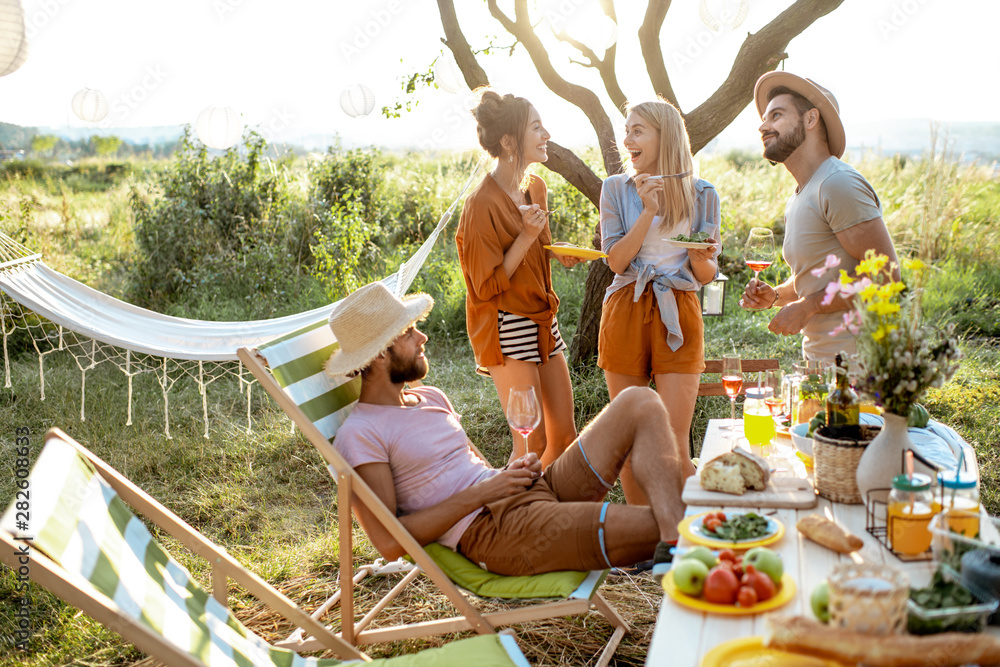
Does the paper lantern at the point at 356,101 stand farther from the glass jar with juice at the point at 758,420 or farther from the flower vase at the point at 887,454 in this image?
the flower vase at the point at 887,454

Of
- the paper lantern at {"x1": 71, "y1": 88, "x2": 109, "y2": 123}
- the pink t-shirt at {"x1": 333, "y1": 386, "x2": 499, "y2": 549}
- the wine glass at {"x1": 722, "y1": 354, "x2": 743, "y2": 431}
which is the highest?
the paper lantern at {"x1": 71, "y1": 88, "x2": 109, "y2": 123}

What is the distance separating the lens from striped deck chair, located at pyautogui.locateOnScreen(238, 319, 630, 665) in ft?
6.70

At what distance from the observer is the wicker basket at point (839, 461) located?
1.72 m

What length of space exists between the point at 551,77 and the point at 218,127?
173 inches

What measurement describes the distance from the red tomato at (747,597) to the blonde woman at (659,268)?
153 cm

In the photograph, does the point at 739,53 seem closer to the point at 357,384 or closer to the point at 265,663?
the point at 357,384

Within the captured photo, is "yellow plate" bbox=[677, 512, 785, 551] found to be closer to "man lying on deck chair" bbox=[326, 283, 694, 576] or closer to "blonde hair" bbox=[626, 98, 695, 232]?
"man lying on deck chair" bbox=[326, 283, 694, 576]

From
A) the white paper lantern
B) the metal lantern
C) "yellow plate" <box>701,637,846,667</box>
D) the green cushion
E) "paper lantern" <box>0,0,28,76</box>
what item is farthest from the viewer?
the white paper lantern

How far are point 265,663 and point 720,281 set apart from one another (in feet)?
7.10

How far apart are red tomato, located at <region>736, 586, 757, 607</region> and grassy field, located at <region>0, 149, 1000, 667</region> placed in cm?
121

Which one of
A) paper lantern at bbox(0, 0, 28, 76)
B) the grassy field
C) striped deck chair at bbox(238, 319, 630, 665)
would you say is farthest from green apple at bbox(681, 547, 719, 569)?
paper lantern at bbox(0, 0, 28, 76)

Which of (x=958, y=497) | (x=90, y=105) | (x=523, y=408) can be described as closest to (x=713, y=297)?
(x=523, y=408)

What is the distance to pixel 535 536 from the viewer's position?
6.96 ft

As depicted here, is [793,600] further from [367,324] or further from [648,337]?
[648,337]
